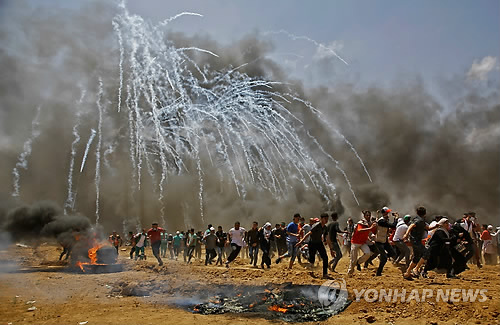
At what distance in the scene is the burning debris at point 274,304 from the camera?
24.8 feet

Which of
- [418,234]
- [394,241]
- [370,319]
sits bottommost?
[370,319]

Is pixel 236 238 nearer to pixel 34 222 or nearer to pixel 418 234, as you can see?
pixel 418 234

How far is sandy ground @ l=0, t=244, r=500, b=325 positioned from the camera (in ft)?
22.5

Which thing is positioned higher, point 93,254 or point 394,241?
point 394,241

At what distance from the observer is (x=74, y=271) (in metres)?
13.9

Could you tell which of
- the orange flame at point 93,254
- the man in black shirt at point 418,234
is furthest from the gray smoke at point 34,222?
the man in black shirt at point 418,234

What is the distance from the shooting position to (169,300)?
9.16 metres

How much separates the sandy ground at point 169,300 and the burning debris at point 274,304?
0.35 metres

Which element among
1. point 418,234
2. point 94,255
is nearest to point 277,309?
point 418,234

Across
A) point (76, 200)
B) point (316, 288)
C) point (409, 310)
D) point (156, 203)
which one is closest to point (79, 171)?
point (76, 200)

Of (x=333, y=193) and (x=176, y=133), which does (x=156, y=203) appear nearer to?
(x=176, y=133)

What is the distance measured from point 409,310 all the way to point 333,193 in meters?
34.0

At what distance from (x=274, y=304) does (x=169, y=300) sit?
262cm

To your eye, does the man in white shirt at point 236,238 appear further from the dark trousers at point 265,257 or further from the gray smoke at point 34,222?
the gray smoke at point 34,222
